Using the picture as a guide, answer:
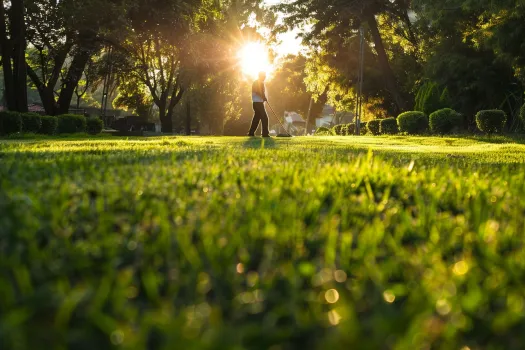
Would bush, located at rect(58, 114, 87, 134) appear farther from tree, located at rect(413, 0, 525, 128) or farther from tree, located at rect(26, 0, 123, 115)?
tree, located at rect(413, 0, 525, 128)

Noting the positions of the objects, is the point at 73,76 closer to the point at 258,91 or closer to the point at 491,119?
the point at 258,91

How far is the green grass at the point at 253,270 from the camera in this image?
1189 millimetres

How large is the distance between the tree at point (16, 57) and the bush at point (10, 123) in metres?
4.95

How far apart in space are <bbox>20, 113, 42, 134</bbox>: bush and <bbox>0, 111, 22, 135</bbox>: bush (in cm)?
64

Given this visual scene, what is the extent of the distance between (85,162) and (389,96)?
38.4 m

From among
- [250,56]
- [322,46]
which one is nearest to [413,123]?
[322,46]

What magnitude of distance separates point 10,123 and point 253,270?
1940 cm

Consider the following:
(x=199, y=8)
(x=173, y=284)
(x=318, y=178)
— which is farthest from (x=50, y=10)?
(x=173, y=284)

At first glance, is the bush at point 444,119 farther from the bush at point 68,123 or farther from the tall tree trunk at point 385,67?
the bush at point 68,123

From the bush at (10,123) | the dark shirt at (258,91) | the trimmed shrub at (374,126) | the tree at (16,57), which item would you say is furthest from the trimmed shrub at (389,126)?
the bush at (10,123)

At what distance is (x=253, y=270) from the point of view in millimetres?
1844

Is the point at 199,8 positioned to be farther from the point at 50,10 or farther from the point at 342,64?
the point at 342,64

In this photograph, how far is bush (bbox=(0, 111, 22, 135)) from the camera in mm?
18906

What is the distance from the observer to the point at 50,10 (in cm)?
2991
